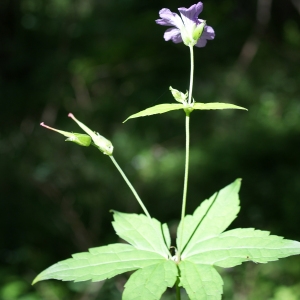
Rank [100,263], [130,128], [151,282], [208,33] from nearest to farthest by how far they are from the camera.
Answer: [151,282]
[100,263]
[208,33]
[130,128]

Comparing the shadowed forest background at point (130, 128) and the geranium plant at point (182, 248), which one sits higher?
the shadowed forest background at point (130, 128)

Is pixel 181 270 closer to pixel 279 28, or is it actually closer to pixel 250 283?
pixel 250 283

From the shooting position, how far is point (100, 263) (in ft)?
4.66

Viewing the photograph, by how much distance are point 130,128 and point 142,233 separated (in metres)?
4.61

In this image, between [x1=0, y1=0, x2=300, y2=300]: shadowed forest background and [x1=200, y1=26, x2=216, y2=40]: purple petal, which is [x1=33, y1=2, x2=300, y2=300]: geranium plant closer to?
[x1=200, y1=26, x2=216, y2=40]: purple petal

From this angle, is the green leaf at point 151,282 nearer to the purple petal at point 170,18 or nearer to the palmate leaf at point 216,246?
the palmate leaf at point 216,246

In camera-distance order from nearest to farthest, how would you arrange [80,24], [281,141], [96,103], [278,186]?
[278,186] → [281,141] → [96,103] → [80,24]

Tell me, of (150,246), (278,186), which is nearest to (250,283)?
(278,186)

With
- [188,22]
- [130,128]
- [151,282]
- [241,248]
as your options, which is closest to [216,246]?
[241,248]

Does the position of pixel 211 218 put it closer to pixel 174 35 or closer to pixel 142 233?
pixel 142 233

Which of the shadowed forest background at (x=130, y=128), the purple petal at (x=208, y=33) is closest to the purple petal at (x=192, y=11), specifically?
the purple petal at (x=208, y=33)

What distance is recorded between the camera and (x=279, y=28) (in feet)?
25.0

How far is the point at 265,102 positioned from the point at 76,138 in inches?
209

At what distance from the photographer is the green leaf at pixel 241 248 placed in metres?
1.34
